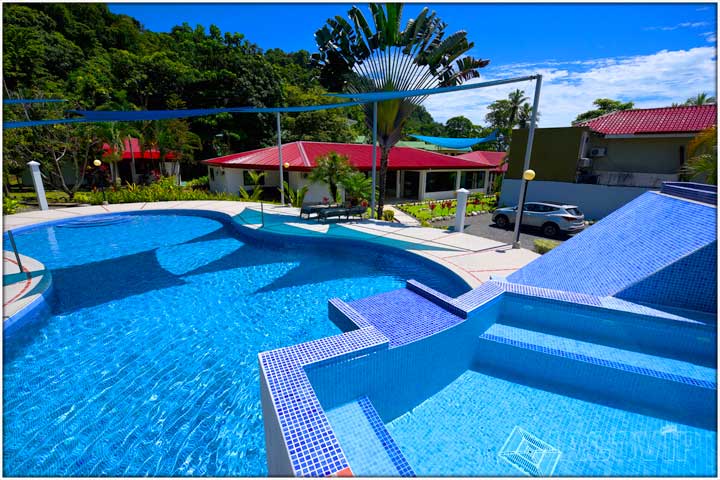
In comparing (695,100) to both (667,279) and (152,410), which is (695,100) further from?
(152,410)

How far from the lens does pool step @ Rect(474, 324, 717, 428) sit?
4363 mm

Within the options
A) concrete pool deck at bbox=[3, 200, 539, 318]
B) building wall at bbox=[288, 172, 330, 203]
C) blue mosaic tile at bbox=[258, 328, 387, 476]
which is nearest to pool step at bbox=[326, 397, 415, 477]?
blue mosaic tile at bbox=[258, 328, 387, 476]

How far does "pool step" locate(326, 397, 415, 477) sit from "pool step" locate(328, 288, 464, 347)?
3.28 ft

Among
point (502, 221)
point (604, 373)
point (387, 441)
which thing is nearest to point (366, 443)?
point (387, 441)

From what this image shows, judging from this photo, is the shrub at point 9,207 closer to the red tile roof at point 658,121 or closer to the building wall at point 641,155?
the red tile roof at point 658,121

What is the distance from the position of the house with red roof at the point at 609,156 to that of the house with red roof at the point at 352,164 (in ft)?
16.3

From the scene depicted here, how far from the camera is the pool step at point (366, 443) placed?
307 centimetres

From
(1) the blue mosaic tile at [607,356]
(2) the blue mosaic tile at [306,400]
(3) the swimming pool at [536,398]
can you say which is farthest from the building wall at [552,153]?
(2) the blue mosaic tile at [306,400]

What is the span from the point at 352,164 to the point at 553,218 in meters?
11.7

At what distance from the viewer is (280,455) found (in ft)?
9.67

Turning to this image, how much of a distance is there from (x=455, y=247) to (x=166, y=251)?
1014 cm

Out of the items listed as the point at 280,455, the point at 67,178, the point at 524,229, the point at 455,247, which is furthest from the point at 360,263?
the point at 67,178

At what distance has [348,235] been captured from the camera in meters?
12.1

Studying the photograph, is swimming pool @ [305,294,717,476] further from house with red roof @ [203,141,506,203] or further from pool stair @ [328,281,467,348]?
house with red roof @ [203,141,506,203]
